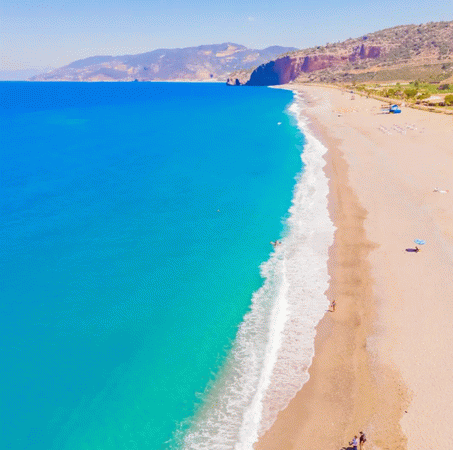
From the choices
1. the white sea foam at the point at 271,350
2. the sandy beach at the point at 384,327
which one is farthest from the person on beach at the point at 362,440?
the white sea foam at the point at 271,350

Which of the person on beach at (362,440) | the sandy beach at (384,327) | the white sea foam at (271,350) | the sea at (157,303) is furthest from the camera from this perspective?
the sea at (157,303)

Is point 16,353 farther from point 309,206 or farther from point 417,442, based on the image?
point 309,206

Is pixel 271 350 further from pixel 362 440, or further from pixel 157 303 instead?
pixel 157 303

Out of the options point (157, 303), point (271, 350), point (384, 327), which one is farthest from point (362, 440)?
point (157, 303)

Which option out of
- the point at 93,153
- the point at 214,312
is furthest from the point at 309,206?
the point at 93,153

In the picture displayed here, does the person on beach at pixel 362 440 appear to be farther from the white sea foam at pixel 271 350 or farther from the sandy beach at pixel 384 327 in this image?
the white sea foam at pixel 271 350
